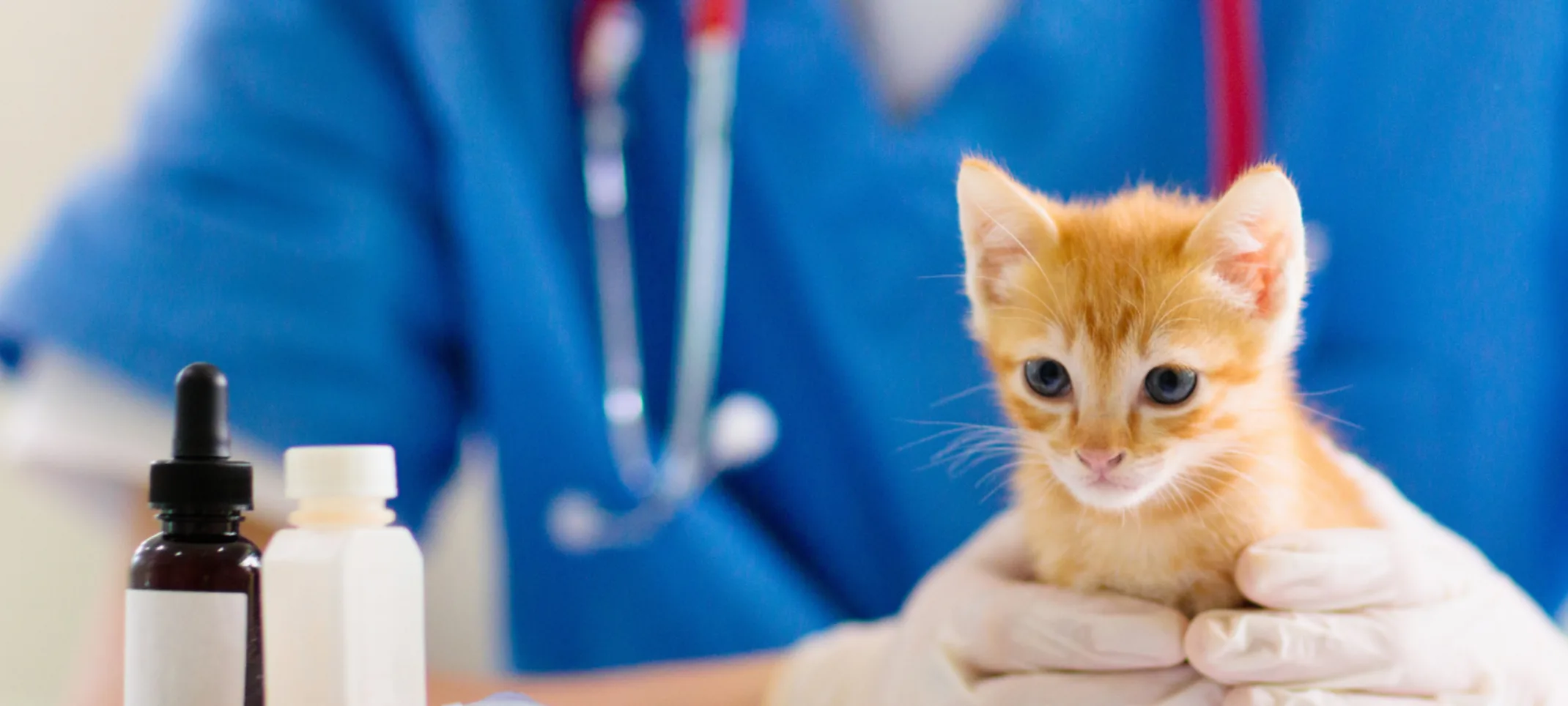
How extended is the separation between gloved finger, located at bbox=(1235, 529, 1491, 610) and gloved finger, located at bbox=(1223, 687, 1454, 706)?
2.1 inches

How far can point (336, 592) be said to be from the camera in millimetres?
523

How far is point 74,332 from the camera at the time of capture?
3.62ft

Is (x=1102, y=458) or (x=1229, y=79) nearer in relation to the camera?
(x=1102, y=458)

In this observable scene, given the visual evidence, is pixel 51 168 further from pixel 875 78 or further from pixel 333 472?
pixel 333 472

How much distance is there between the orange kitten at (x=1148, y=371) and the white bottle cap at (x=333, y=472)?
1.26 feet

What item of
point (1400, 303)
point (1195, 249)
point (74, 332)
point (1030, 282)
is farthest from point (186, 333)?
point (1400, 303)

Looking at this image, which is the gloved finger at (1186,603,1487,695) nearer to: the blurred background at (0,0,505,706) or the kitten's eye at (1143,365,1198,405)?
the kitten's eye at (1143,365,1198,405)

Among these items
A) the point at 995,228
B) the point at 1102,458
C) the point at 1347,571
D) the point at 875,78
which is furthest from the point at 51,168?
the point at 1347,571

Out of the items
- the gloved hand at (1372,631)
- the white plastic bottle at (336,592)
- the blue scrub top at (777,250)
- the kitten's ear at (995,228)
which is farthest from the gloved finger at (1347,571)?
the white plastic bottle at (336,592)

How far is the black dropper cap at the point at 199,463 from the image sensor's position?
53 cm

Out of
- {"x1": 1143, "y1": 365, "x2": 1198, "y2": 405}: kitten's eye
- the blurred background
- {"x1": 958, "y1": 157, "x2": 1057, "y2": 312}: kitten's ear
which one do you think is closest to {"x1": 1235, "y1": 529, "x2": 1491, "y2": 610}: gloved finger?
{"x1": 1143, "y1": 365, "x2": 1198, "y2": 405}: kitten's eye

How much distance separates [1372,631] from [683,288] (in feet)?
2.54

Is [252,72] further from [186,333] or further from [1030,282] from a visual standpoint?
[1030,282]

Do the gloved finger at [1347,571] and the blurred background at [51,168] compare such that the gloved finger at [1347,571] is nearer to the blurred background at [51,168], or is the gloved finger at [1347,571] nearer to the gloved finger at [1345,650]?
the gloved finger at [1345,650]
